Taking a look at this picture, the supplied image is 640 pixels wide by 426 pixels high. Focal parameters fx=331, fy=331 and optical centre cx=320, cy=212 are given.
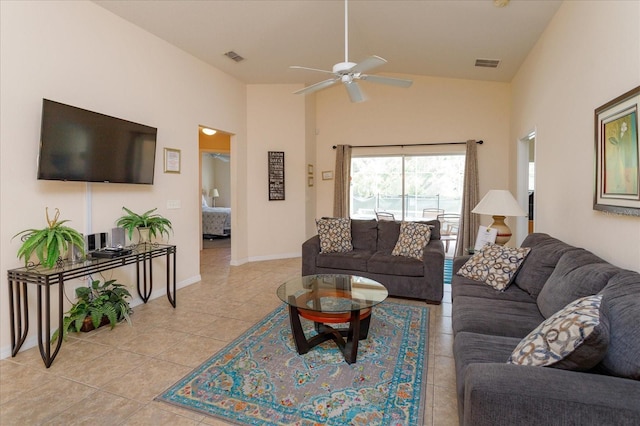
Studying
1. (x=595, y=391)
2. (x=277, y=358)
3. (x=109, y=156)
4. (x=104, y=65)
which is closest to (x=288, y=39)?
(x=104, y=65)

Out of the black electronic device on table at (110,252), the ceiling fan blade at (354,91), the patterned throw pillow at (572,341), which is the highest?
the ceiling fan blade at (354,91)

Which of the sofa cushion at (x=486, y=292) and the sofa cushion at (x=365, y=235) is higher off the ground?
the sofa cushion at (x=365, y=235)

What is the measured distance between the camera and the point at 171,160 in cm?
430

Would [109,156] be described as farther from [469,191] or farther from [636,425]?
[469,191]

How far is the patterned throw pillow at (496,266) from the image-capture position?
2879 millimetres

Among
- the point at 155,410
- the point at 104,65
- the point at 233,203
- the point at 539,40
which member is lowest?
the point at 155,410

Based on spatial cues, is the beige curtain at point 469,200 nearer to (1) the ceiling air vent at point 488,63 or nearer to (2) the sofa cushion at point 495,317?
(1) the ceiling air vent at point 488,63

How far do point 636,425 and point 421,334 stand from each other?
1968mm

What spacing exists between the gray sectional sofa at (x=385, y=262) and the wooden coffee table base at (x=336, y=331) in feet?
4.20

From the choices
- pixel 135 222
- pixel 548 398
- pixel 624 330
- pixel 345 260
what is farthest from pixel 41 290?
pixel 624 330

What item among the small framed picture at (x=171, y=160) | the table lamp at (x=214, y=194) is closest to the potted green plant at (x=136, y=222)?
the small framed picture at (x=171, y=160)

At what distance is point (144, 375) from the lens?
235cm

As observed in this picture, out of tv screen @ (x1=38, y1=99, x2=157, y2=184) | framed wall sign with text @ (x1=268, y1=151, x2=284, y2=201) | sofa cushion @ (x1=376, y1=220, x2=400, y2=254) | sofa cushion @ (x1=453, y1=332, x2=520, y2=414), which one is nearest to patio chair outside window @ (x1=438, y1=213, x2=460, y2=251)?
sofa cushion @ (x1=376, y1=220, x2=400, y2=254)

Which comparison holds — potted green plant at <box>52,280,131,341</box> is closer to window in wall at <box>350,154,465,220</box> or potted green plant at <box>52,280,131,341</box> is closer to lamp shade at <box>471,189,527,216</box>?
lamp shade at <box>471,189,527,216</box>
